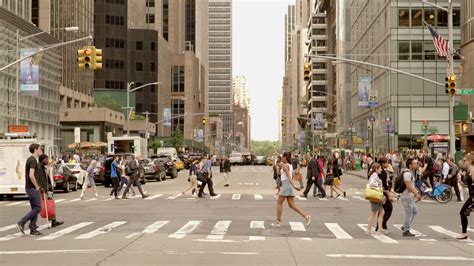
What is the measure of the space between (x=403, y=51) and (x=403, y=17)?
3178 millimetres

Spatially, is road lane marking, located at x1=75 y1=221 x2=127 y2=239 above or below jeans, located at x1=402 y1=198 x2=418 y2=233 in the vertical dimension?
below

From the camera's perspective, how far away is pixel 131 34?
405ft

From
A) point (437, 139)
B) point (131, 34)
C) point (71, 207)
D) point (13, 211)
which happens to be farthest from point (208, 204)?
point (131, 34)

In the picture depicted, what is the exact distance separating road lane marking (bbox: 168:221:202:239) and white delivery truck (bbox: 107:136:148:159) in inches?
1358

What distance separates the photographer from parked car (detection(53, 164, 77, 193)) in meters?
32.6

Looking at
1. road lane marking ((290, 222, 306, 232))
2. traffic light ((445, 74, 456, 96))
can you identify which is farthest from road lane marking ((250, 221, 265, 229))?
traffic light ((445, 74, 456, 96))

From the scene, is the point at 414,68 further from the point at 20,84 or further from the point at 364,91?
the point at 20,84

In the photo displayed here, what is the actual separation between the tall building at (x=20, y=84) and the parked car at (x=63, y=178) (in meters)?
14.8

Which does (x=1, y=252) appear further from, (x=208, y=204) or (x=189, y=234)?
(x=208, y=204)

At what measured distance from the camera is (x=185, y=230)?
15805 mm

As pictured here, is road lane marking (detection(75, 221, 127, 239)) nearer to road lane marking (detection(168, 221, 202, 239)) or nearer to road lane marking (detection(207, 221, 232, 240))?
road lane marking (detection(168, 221, 202, 239))

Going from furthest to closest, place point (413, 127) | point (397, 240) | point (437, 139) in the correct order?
1. point (413, 127)
2. point (437, 139)
3. point (397, 240)

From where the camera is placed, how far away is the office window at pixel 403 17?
6661 centimetres

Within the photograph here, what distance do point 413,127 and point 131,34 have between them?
6862 centimetres
